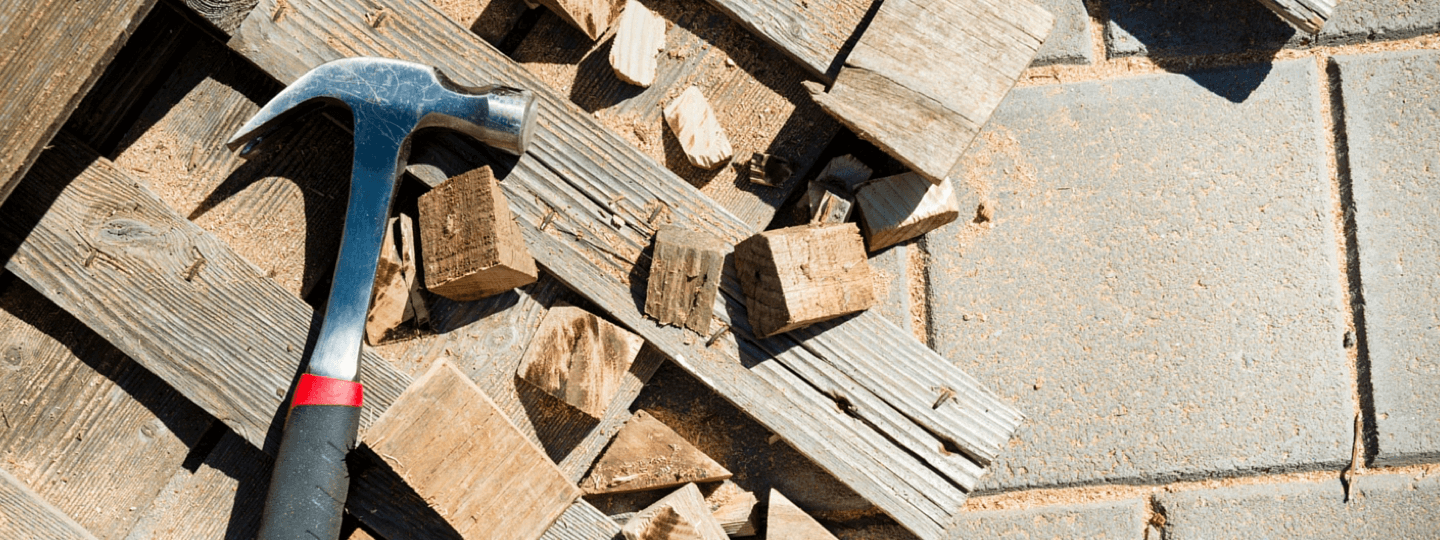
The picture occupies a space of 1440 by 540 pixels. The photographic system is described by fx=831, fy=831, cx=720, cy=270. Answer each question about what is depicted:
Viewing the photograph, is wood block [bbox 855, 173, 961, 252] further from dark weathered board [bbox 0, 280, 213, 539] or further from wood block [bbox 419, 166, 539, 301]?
dark weathered board [bbox 0, 280, 213, 539]

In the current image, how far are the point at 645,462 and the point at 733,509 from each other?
0.76 feet

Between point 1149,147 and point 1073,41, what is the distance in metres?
0.30

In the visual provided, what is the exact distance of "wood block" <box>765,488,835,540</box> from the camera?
1.80 meters

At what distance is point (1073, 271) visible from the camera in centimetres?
189

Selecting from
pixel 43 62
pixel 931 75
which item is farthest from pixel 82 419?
pixel 931 75

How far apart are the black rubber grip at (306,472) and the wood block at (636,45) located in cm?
84

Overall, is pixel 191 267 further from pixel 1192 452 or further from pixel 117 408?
pixel 1192 452

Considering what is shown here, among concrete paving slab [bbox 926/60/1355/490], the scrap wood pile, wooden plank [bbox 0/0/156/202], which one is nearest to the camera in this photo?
wooden plank [bbox 0/0/156/202]

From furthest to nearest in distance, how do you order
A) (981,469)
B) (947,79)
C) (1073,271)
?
(1073,271) < (981,469) < (947,79)

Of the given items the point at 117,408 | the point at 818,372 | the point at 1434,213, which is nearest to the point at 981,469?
the point at 818,372

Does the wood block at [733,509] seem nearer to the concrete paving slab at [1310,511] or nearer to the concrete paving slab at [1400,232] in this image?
the concrete paving slab at [1310,511]

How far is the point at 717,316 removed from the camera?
170 centimetres

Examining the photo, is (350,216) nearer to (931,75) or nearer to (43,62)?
(43,62)

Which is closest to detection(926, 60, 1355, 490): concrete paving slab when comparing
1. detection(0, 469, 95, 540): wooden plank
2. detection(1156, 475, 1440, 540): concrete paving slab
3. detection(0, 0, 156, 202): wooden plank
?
detection(1156, 475, 1440, 540): concrete paving slab
